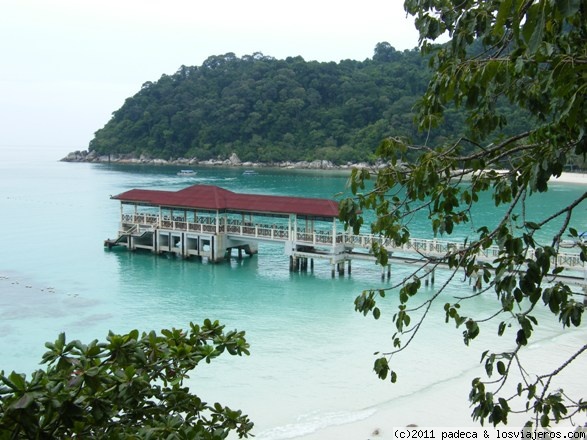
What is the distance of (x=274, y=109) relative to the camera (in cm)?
10338

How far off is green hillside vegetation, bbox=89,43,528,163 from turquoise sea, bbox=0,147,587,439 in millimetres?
67892

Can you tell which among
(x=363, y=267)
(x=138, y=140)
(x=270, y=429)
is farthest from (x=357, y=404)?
(x=138, y=140)

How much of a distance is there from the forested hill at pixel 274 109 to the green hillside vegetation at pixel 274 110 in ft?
0.52

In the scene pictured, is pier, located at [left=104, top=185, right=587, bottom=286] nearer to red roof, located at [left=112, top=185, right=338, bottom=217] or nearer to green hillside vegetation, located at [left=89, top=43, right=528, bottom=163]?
red roof, located at [left=112, top=185, right=338, bottom=217]

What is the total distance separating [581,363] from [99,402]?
1200 centimetres

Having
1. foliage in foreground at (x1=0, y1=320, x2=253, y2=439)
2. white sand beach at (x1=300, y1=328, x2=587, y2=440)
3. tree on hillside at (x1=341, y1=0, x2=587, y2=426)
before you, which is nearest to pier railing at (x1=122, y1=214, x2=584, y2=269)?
white sand beach at (x1=300, y1=328, x2=587, y2=440)

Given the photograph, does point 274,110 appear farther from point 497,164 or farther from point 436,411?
point 497,164

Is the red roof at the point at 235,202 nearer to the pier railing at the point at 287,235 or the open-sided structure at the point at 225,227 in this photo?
the open-sided structure at the point at 225,227

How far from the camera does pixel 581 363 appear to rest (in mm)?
12867

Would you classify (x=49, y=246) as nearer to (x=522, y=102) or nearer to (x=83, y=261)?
(x=83, y=261)

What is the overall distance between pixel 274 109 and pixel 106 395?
101755mm

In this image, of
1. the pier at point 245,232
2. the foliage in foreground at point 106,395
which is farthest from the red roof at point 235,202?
the foliage in foreground at point 106,395

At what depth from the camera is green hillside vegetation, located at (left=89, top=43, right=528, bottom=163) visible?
9794 cm

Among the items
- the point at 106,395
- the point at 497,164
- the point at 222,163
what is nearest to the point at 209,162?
the point at 222,163
